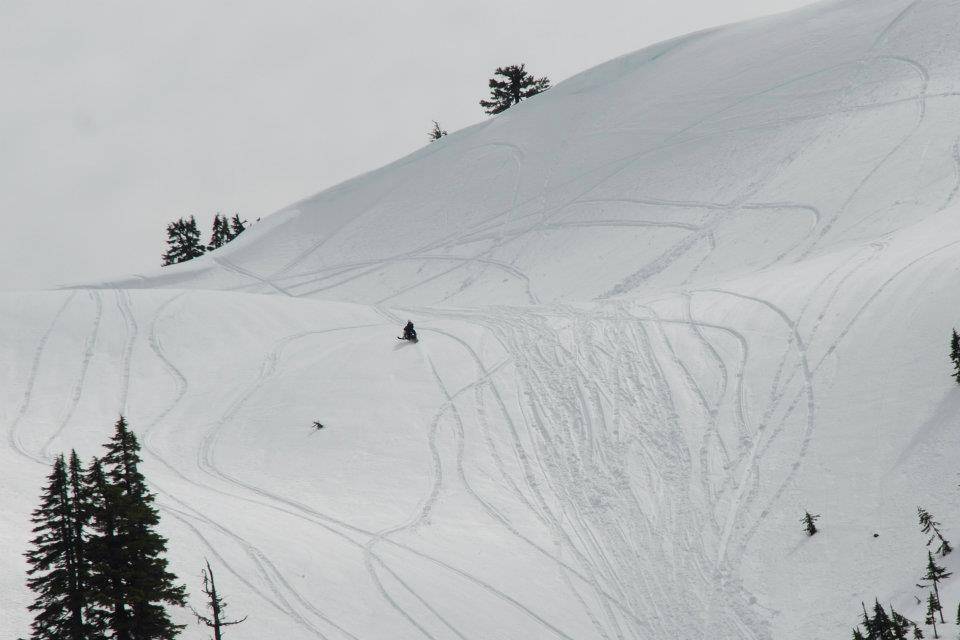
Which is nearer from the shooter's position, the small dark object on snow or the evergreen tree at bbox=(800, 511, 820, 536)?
the evergreen tree at bbox=(800, 511, 820, 536)

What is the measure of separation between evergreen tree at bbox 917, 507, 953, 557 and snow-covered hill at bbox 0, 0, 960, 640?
30 cm

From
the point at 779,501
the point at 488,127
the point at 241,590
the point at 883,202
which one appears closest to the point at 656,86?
the point at 488,127

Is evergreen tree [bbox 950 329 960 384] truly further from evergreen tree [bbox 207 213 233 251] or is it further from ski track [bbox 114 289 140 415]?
evergreen tree [bbox 207 213 233 251]

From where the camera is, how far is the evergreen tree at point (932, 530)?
19875 millimetres

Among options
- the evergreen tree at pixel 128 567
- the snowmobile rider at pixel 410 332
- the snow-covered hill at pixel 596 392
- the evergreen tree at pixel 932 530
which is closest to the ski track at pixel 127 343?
the snow-covered hill at pixel 596 392

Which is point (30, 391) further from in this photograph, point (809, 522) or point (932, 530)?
point (932, 530)

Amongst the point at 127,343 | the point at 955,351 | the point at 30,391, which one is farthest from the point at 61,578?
the point at 127,343

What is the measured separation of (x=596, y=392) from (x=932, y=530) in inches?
502

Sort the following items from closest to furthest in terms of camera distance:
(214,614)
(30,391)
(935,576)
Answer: (214,614)
(935,576)
(30,391)

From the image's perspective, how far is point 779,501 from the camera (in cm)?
2459

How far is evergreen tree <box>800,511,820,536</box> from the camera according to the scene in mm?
23000

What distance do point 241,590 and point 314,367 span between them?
1582 centimetres

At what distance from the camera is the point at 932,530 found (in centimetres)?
2081

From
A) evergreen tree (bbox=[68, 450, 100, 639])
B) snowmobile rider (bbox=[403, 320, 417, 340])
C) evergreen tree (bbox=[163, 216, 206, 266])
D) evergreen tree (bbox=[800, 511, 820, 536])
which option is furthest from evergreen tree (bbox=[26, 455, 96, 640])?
evergreen tree (bbox=[163, 216, 206, 266])
